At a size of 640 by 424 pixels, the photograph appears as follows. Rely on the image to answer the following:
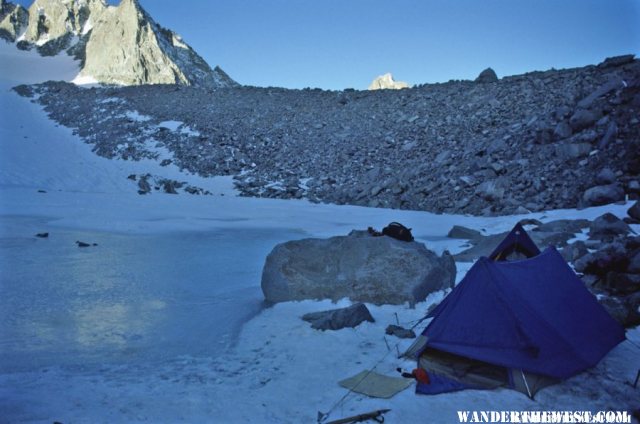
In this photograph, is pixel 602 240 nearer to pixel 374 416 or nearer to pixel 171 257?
pixel 374 416

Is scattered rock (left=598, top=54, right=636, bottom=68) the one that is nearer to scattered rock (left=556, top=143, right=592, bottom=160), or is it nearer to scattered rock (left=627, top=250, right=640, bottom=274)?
scattered rock (left=556, top=143, right=592, bottom=160)

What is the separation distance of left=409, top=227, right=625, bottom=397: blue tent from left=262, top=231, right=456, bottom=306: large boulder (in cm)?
213

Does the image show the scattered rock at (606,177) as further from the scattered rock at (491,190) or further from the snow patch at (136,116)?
the snow patch at (136,116)

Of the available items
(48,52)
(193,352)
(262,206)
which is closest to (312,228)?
(262,206)

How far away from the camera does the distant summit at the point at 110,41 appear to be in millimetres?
57594

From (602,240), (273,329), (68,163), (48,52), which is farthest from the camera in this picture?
(48,52)

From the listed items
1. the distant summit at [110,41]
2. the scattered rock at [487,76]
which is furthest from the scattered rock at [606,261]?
the distant summit at [110,41]

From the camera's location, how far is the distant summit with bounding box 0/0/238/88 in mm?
57594

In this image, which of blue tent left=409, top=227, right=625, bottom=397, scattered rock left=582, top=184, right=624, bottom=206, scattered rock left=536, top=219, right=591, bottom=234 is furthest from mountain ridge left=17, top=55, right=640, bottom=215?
blue tent left=409, top=227, right=625, bottom=397

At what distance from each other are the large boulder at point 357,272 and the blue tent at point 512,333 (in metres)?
2.13

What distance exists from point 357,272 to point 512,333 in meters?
3.47

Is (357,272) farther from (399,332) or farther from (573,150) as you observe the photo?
(573,150)

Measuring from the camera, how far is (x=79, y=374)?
5227 millimetres

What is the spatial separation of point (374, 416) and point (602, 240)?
909cm
